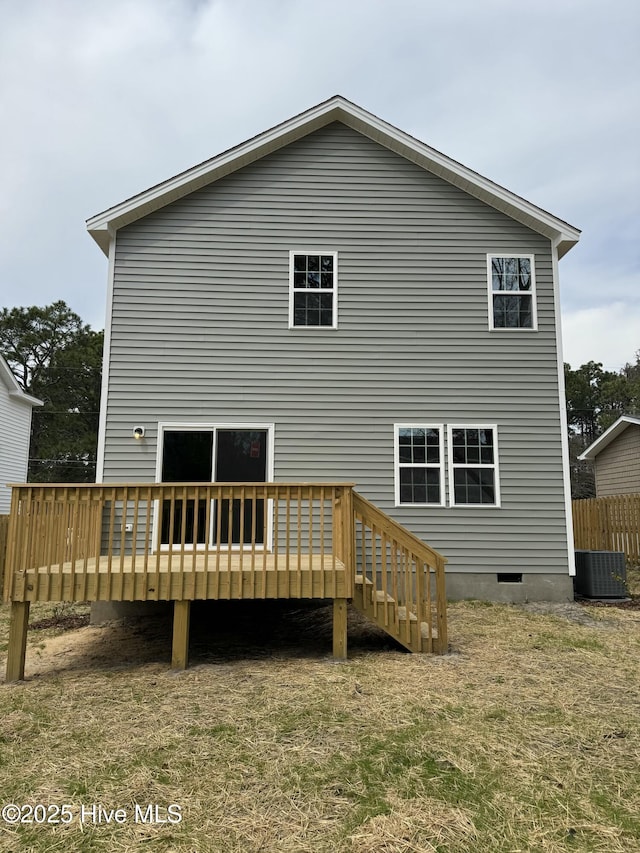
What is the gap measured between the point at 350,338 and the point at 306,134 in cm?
359

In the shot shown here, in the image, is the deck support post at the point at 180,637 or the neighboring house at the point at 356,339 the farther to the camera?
the neighboring house at the point at 356,339

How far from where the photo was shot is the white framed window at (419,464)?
28.8 feet

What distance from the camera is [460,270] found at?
9.33 meters

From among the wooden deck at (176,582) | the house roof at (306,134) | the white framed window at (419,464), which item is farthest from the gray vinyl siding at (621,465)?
the wooden deck at (176,582)

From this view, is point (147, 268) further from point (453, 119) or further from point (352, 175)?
point (453, 119)

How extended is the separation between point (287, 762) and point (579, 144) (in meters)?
15.9

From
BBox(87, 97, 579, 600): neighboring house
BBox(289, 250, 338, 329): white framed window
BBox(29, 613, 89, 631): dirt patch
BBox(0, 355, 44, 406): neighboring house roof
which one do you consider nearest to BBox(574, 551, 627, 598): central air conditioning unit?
BBox(87, 97, 579, 600): neighboring house

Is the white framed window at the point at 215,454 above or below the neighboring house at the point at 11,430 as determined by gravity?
below

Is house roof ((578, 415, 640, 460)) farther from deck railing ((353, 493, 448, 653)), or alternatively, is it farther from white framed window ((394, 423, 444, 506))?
deck railing ((353, 493, 448, 653))

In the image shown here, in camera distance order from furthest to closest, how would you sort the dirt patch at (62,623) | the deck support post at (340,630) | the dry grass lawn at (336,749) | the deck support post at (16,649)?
the dirt patch at (62,623) < the deck support post at (340,630) < the deck support post at (16,649) < the dry grass lawn at (336,749)

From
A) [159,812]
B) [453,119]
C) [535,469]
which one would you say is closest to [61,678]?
[159,812]

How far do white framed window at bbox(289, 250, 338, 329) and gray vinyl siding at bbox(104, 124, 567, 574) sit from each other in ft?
0.42

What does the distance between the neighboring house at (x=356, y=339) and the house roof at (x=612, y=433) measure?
8.87 meters

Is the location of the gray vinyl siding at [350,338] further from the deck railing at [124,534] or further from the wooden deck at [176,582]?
the wooden deck at [176,582]
